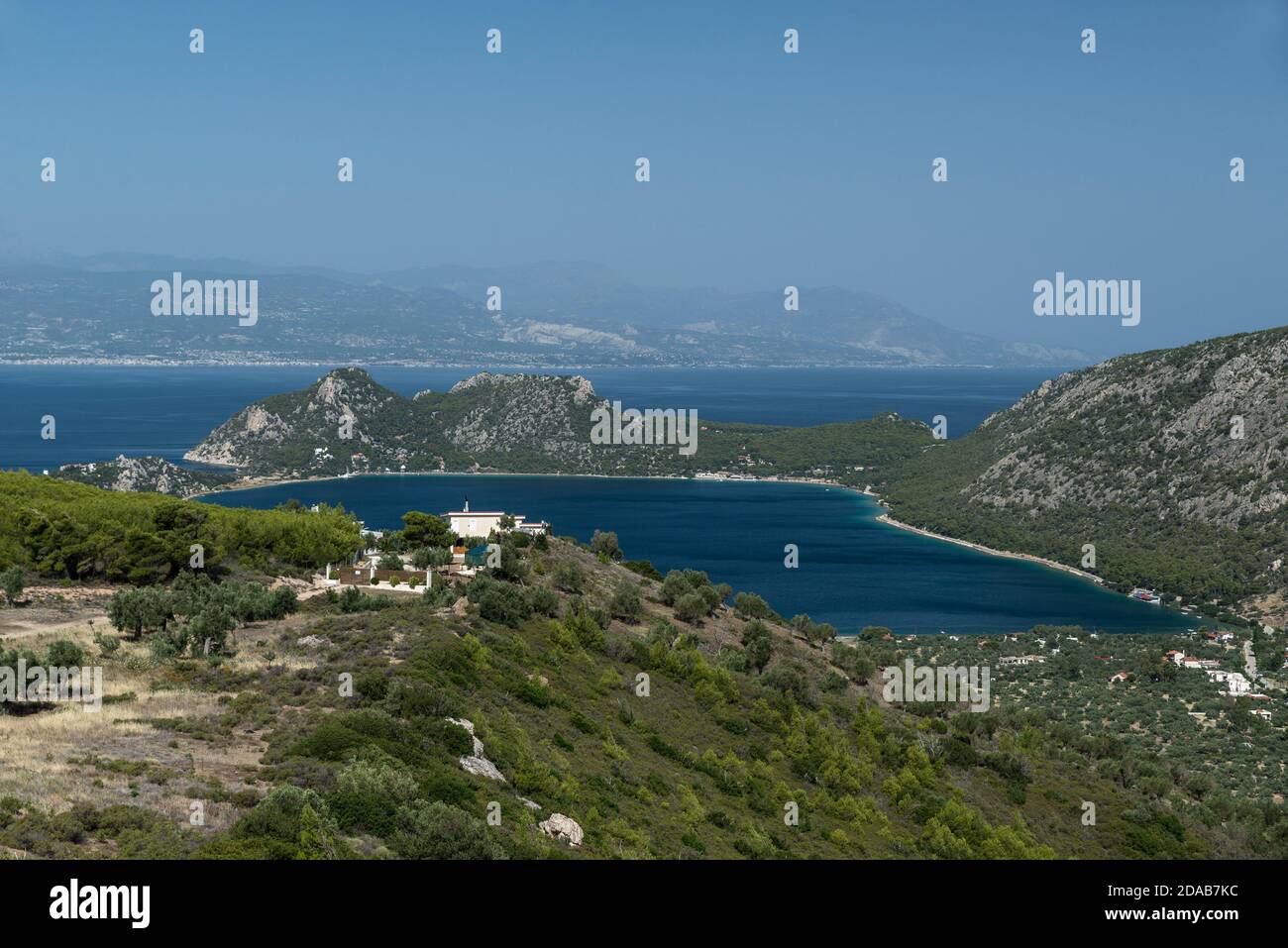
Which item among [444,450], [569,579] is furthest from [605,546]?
[444,450]

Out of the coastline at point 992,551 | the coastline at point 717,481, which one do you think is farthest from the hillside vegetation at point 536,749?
the coastline at point 717,481

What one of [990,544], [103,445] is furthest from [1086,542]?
[103,445]

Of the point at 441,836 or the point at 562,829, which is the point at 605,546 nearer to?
the point at 562,829

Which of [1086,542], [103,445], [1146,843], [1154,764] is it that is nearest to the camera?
[1146,843]

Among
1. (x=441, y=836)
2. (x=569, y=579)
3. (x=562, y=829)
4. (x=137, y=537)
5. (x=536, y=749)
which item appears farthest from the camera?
(x=569, y=579)

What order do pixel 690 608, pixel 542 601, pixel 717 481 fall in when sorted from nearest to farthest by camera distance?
pixel 542 601
pixel 690 608
pixel 717 481

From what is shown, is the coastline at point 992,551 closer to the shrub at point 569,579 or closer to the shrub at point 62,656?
the shrub at point 569,579
